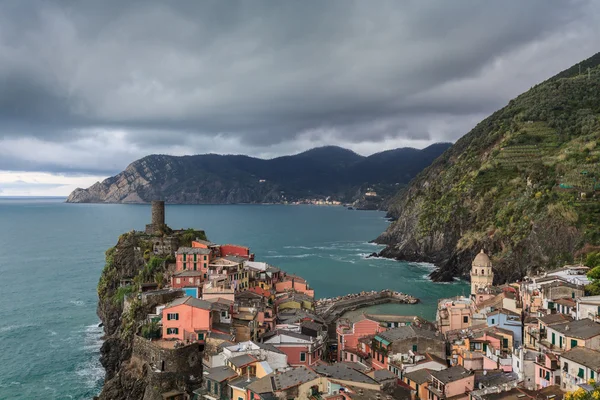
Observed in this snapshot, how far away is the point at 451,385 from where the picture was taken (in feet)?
87.4

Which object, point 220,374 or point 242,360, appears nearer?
point 220,374

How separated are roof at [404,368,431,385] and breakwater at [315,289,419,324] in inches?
741

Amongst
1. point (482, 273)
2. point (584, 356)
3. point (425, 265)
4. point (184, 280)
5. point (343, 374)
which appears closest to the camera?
point (584, 356)

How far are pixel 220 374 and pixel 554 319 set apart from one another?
67.2 ft

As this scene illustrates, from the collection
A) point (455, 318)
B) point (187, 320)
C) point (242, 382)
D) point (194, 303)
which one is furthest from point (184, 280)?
point (455, 318)

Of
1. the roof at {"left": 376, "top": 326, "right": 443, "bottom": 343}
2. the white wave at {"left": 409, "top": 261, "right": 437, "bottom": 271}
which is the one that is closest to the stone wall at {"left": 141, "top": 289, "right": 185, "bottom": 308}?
the roof at {"left": 376, "top": 326, "right": 443, "bottom": 343}

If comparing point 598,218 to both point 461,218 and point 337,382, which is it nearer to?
point 461,218

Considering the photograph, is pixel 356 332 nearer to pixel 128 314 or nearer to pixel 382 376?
pixel 382 376

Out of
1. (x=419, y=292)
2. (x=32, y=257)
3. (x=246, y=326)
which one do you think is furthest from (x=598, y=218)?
(x=32, y=257)

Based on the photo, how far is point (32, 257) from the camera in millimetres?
105688

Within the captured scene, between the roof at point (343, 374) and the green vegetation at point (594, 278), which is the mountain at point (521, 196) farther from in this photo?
the roof at point (343, 374)

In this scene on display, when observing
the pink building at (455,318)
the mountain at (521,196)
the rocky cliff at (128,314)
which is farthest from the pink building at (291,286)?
the mountain at (521,196)

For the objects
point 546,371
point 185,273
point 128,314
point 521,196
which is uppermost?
point 521,196

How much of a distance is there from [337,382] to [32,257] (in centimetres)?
10051
